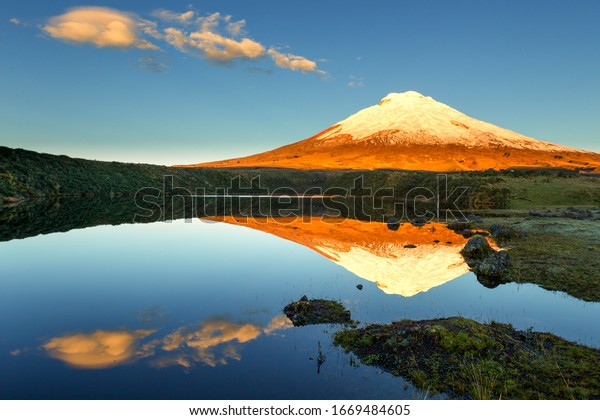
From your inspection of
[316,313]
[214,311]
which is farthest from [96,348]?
[316,313]

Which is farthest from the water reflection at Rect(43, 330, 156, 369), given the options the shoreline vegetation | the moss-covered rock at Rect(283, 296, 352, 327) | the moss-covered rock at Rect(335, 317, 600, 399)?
the moss-covered rock at Rect(335, 317, 600, 399)

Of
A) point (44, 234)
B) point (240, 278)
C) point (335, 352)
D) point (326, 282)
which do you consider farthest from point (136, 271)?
point (44, 234)

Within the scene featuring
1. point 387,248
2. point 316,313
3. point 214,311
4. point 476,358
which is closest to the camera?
point 476,358

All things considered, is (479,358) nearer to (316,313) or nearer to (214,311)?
(316,313)

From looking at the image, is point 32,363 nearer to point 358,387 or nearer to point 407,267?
point 358,387

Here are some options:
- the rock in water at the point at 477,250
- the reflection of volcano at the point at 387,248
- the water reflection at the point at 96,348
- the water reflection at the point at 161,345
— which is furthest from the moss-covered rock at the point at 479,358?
the rock in water at the point at 477,250
